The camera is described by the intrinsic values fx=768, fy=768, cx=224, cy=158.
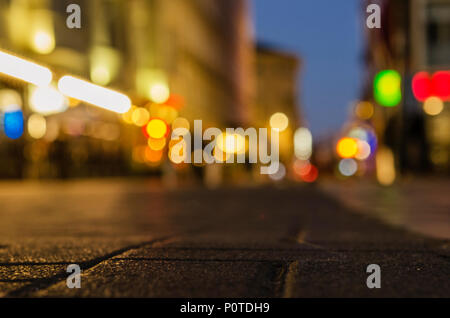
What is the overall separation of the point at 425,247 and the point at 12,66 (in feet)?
9.58

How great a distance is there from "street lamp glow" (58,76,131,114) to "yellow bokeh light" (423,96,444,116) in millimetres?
27605

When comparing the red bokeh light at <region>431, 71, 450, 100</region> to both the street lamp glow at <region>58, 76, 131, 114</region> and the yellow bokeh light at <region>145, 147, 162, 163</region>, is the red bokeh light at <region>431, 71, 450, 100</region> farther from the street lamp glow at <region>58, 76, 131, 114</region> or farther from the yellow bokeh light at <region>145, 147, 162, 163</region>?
the street lamp glow at <region>58, 76, 131, 114</region>

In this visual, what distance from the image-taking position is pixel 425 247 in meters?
5.11

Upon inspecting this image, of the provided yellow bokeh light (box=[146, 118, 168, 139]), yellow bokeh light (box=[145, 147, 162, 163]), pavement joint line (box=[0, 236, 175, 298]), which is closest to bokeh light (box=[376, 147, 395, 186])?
yellow bokeh light (box=[146, 118, 168, 139])

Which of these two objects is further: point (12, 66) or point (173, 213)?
point (173, 213)

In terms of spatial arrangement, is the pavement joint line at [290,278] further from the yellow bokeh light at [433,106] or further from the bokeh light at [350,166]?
the bokeh light at [350,166]

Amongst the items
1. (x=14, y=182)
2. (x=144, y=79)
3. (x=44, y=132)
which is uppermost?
(x=144, y=79)

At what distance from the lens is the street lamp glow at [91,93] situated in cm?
544

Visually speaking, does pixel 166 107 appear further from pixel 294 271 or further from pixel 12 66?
pixel 294 271

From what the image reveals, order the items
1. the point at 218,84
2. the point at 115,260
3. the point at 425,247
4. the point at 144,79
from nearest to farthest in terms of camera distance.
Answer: the point at 115,260 < the point at 425,247 < the point at 144,79 < the point at 218,84

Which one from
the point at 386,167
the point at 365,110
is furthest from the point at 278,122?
the point at 386,167

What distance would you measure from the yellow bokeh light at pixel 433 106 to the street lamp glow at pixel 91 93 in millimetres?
27605
